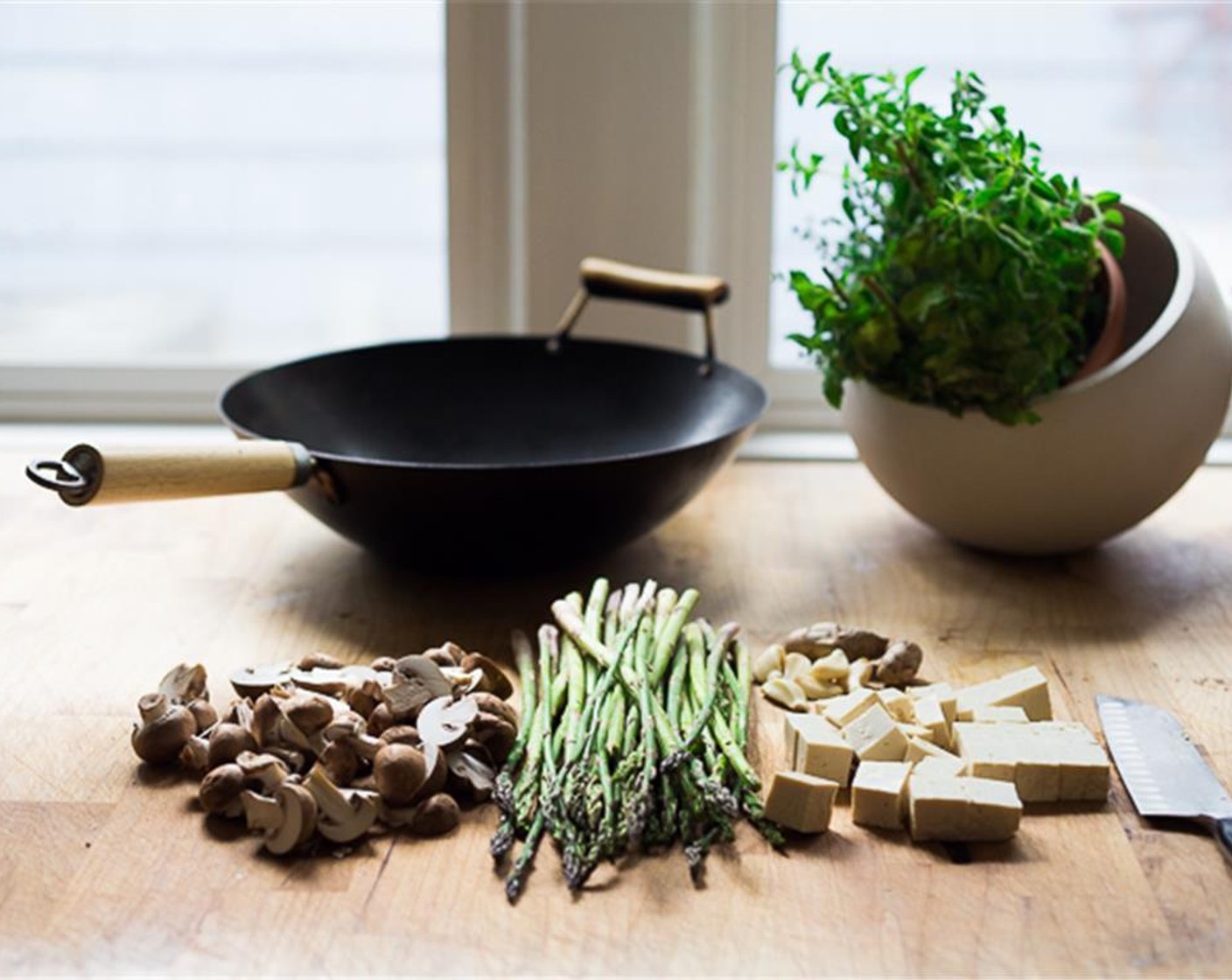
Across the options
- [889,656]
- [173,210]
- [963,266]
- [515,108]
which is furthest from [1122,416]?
[173,210]

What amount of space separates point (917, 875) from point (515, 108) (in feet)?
3.85

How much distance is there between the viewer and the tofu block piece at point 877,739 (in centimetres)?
117

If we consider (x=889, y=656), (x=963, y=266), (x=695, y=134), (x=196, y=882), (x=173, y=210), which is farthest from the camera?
(x=173, y=210)

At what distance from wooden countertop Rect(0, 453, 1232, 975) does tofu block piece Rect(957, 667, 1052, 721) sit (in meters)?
0.07

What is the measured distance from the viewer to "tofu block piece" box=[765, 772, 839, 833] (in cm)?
109

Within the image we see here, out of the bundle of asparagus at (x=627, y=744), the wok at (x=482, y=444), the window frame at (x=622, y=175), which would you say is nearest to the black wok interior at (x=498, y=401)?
the wok at (x=482, y=444)

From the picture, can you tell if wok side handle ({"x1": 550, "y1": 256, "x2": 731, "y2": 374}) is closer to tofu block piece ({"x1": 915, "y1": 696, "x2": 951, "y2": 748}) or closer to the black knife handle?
tofu block piece ({"x1": 915, "y1": 696, "x2": 951, "y2": 748})

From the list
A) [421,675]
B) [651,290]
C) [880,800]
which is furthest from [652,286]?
[880,800]

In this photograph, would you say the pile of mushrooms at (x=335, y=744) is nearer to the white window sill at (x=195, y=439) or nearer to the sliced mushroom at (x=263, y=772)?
the sliced mushroom at (x=263, y=772)

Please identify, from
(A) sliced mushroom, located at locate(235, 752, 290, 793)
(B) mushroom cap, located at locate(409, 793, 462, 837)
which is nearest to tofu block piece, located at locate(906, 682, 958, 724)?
(B) mushroom cap, located at locate(409, 793, 462, 837)

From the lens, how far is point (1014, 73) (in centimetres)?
199

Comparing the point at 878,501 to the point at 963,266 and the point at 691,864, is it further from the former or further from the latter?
the point at 691,864

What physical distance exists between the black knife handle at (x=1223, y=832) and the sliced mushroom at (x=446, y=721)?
19.1 inches

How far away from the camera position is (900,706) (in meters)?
1.23
